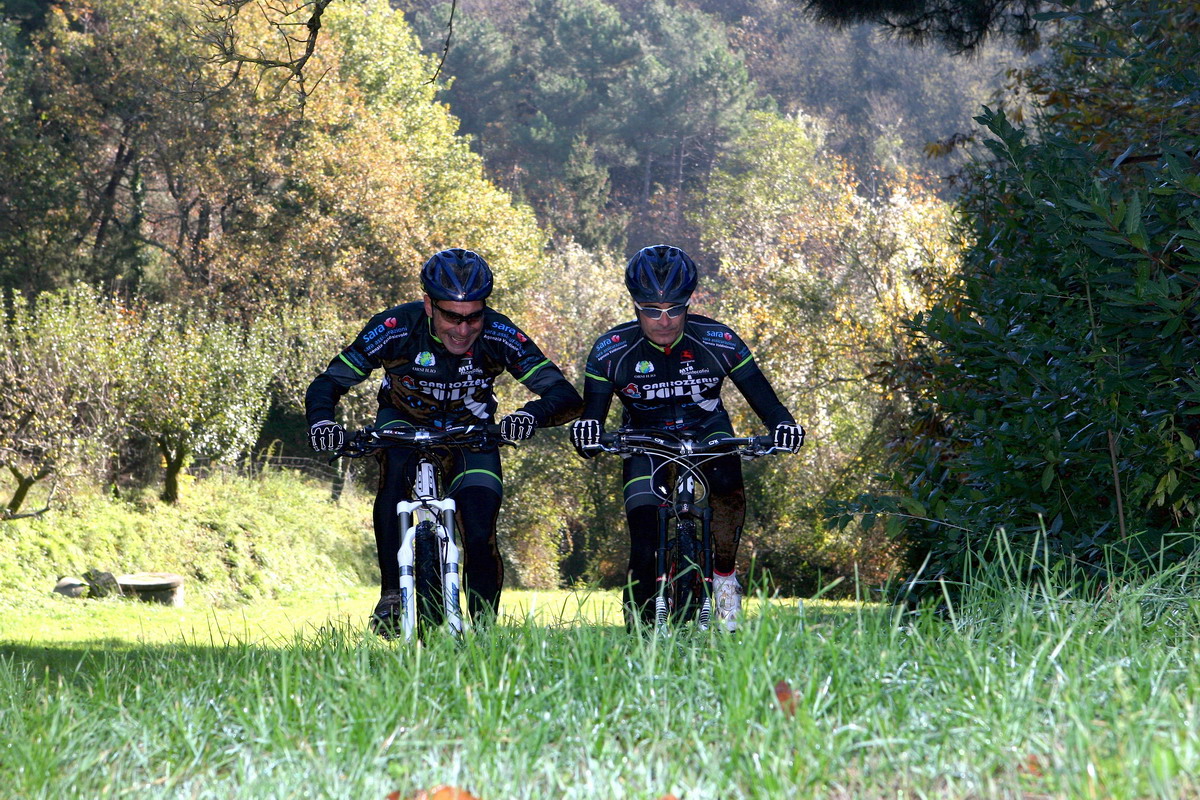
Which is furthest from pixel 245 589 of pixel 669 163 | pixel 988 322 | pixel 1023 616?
pixel 669 163

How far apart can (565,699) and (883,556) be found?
20.1 metres

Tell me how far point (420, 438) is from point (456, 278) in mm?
845

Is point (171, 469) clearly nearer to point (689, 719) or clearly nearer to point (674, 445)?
point (674, 445)

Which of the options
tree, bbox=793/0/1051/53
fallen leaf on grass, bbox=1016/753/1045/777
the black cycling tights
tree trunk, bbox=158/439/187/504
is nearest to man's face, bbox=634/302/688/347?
the black cycling tights

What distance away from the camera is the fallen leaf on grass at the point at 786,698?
10.5 ft

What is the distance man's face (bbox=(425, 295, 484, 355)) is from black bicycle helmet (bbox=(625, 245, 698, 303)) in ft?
2.47

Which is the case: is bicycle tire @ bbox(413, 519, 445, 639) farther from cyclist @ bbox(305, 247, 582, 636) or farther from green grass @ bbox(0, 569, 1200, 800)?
green grass @ bbox(0, 569, 1200, 800)

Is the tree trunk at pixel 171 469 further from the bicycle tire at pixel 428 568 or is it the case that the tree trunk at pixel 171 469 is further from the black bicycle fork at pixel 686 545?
the black bicycle fork at pixel 686 545

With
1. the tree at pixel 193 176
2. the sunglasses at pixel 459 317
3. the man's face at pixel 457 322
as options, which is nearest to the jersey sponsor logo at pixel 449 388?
the man's face at pixel 457 322

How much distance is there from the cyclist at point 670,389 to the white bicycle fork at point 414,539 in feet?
2.42

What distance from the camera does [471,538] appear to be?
19.8 feet

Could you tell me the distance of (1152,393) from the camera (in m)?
5.04

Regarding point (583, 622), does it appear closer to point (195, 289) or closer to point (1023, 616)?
point (1023, 616)

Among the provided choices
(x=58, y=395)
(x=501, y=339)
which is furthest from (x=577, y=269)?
(x=501, y=339)
